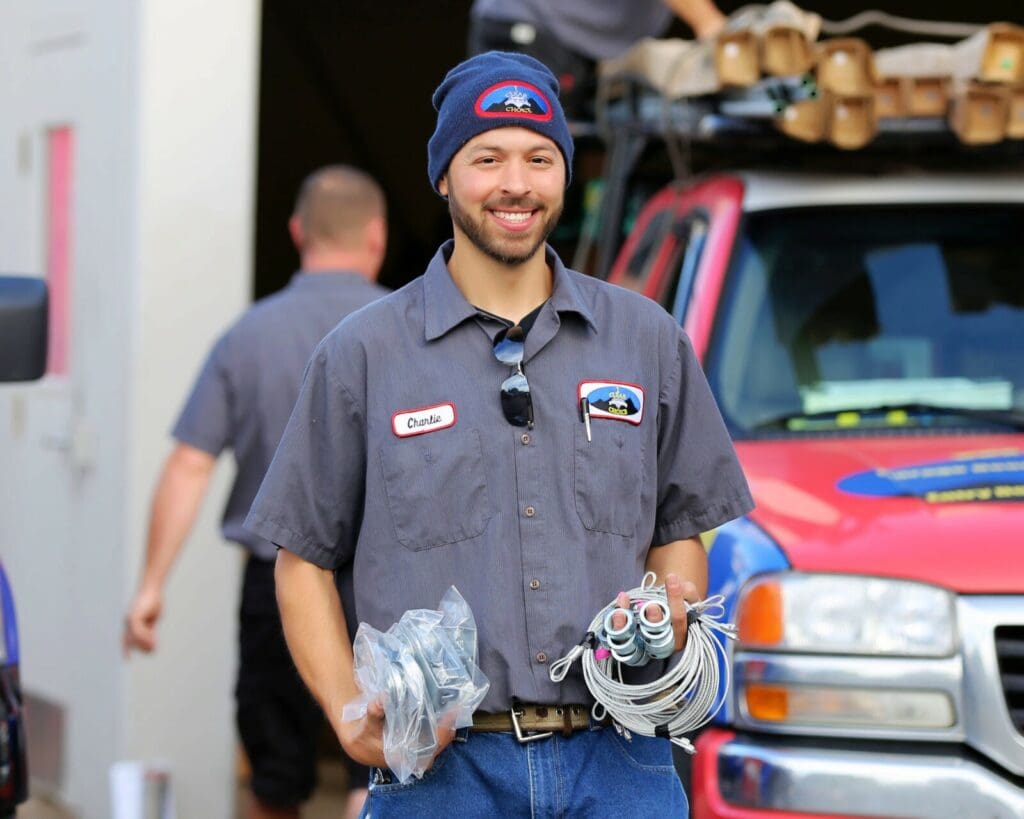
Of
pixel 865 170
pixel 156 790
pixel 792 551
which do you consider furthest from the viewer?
pixel 156 790

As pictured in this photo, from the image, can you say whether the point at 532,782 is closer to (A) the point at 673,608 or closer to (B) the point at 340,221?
(A) the point at 673,608

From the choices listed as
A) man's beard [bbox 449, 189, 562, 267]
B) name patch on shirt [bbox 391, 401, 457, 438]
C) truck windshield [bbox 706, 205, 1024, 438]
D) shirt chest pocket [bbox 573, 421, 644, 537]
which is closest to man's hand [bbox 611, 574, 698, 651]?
shirt chest pocket [bbox 573, 421, 644, 537]

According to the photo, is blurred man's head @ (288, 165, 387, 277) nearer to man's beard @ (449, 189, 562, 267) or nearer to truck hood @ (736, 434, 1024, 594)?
truck hood @ (736, 434, 1024, 594)

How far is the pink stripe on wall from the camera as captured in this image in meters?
7.35

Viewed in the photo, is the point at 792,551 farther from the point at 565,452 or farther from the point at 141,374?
the point at 141,374

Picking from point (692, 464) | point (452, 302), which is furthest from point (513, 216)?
point (692, 464)

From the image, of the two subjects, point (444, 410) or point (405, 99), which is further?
point (405, 99)

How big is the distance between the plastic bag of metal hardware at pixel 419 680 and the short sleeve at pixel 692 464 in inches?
18.7

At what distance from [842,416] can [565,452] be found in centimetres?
191

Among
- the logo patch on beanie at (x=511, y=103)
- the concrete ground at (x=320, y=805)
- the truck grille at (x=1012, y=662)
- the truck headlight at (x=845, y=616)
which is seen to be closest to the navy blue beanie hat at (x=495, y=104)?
the logo patch on beanie at (x=511, y=103)

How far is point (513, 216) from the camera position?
118 inches

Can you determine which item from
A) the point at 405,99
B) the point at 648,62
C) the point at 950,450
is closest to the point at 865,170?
the point at 648,62

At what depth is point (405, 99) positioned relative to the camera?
50.8 ft

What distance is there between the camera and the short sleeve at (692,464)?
10.3 ft
